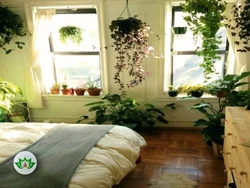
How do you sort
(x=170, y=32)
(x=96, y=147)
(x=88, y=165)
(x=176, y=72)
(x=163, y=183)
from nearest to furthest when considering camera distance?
(x=88, y=165)
(x=96, y=147)
(x=163, y=183)
(x=170, y=32)
(x=176, y=72)

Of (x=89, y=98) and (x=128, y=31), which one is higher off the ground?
(x=128, y=31)

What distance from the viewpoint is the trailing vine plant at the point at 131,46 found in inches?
114

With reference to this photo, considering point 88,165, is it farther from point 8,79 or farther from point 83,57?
point 8,79

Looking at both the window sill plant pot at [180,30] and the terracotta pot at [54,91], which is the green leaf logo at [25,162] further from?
the window sill plant pot at [180,30]

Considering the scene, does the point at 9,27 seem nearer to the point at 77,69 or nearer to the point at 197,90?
the point at 77,69

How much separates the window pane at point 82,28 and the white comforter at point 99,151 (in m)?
1.63

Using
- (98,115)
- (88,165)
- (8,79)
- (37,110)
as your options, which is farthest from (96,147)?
(8,79)

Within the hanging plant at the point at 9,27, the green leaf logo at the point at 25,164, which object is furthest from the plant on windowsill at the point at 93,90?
the green leaf logo at the point at 25,164

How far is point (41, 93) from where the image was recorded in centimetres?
386

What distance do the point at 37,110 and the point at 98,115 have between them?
1153 millimetres

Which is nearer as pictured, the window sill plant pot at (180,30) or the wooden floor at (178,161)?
the wooden floor at (178,161)

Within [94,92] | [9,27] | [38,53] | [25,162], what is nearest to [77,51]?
[38,53]

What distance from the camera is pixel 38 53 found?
3615 millimetres

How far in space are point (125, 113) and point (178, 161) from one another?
1.01 metres
